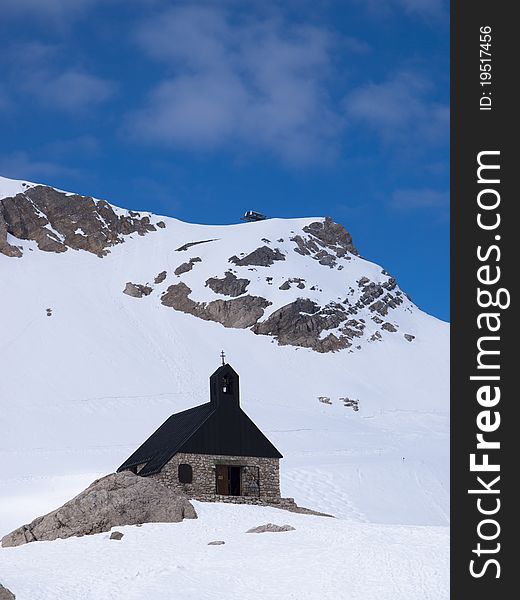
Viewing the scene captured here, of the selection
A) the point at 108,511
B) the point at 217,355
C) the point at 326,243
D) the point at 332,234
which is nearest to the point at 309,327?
the point at 217,355

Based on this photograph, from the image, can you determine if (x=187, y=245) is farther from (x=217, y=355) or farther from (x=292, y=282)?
(x=217, y=355)

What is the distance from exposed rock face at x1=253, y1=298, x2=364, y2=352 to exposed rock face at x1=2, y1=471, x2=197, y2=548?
243 ft

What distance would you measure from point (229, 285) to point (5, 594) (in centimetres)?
9575

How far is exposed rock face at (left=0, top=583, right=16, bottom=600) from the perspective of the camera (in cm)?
1903

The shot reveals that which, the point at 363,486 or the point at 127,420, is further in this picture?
the point at 127,420

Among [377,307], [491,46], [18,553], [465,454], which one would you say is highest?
[377,307]

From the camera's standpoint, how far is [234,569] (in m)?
22.9

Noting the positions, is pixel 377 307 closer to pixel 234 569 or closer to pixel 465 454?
pixel 234 569

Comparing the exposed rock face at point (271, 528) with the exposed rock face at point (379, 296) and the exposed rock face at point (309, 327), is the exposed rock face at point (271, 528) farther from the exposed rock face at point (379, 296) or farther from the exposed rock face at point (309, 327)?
the exposed rock face at point (379, 296)

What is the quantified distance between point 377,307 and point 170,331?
1110 inches

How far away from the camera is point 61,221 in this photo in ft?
413

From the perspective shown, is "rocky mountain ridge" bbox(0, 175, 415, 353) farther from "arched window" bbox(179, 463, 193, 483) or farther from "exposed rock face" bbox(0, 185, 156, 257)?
"arched window" bbox(179, 463, 193, 483)

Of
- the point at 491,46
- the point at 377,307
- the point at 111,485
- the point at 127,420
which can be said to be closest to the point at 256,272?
the point at 377,307

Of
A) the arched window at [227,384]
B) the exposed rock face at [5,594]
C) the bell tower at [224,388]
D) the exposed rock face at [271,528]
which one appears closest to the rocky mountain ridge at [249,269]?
the bell tower at [224,388]
